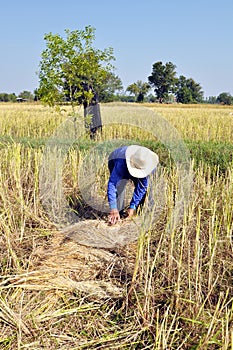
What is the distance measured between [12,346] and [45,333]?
0.55ft

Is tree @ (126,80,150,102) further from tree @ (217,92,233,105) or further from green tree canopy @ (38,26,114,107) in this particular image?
tree @ (217,92,233,105)

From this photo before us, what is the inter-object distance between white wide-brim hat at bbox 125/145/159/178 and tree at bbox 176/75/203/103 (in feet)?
162

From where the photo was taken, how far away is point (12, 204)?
3229mm

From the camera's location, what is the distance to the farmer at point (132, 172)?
3.04 m

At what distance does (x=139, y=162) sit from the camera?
3.03m

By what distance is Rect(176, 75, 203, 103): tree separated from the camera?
51.7m

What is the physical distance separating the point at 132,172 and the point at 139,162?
0.31ft

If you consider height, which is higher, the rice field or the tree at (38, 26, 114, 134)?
the tree at (38, 26, 114, 134)

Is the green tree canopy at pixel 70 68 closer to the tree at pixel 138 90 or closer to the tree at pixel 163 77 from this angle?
→ the tree at pixel 138 90

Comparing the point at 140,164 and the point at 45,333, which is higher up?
the point at 140,164

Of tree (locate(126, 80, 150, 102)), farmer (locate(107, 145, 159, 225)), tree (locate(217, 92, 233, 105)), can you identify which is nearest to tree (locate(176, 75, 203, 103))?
tree (locate(217, 92, 233, 105))

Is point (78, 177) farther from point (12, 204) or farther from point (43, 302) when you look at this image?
point (43, 302)

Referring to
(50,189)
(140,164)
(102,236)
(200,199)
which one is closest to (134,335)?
(102,236)

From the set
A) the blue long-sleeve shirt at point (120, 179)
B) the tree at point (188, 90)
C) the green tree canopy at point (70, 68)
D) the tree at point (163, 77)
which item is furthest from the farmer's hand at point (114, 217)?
the tree at point (188, 90)
